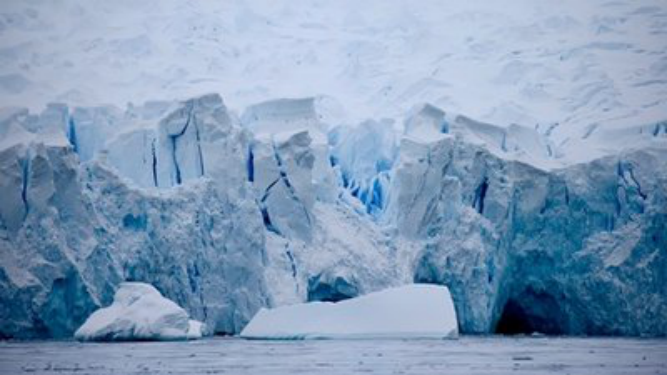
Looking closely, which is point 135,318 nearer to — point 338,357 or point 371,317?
point 371,317

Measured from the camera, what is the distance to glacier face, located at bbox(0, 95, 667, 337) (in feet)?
52.8

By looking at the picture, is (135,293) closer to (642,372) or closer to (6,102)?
(642,372)

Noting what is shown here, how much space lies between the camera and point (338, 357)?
1136 centimetres

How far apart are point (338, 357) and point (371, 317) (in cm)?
342

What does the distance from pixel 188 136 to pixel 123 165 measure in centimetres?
141

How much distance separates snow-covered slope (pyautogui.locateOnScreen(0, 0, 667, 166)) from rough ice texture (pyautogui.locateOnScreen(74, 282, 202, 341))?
819 cm

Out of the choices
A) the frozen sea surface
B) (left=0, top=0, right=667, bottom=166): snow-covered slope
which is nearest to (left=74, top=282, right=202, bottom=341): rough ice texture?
the frozen sea surface

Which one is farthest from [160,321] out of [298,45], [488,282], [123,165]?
[298,45]

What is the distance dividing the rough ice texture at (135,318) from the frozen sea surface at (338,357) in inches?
10.9

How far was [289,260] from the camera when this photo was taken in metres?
17.3

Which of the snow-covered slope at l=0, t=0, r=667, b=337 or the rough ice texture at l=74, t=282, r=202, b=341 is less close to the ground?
the snow-covered slope at l=0, t=0, r=667, b=337

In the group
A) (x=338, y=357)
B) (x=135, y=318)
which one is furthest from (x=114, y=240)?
(x=338, y=357)

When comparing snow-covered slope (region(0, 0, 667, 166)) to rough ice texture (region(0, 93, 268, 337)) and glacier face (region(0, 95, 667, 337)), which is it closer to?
glacier face (region(0, 95, 667, 337))

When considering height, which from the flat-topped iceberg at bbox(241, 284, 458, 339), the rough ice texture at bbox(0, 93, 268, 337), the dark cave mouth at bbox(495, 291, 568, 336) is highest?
the rough ice texture at bbox(0, 93, 268, 337)
